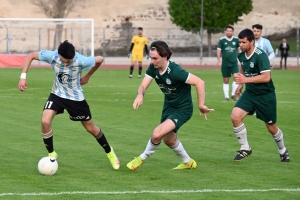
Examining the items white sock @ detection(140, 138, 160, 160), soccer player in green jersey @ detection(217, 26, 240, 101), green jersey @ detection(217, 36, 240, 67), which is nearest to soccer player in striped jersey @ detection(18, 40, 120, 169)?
white sock @ detection(140, 138, 160, 160)

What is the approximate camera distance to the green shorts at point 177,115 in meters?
9.94

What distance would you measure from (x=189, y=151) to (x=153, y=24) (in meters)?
46.2

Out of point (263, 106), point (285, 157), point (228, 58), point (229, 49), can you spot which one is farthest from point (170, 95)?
point (229, 49)

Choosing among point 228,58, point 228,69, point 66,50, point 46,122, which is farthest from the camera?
point 228,69

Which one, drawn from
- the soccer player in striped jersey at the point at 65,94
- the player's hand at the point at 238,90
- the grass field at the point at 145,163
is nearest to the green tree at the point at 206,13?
the grass field at the point at 145,163

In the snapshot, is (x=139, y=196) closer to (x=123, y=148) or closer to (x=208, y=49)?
(x=123, y=148)

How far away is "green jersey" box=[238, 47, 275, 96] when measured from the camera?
10758mm

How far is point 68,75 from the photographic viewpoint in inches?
400

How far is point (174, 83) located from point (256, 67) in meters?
1.62

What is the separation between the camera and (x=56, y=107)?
10109mm

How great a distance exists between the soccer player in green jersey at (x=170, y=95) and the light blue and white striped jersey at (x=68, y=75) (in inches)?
35.9

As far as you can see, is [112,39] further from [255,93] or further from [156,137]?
[156,137]

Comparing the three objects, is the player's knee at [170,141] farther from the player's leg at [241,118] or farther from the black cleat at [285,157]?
the black cleat at [285,157]

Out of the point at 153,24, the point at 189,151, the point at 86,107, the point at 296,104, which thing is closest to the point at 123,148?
the point at 189,151
